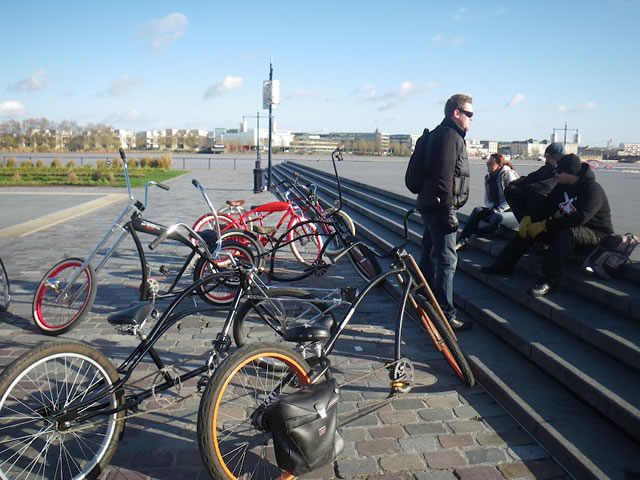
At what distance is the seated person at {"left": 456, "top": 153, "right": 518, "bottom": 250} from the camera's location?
7039 millimetres

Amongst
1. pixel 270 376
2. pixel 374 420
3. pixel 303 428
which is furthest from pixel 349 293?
pixel 303 428

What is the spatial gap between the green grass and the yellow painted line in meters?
6.74

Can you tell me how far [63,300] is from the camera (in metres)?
5.07

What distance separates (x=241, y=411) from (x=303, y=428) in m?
0.57

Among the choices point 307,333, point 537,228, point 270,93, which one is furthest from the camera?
point 270,93

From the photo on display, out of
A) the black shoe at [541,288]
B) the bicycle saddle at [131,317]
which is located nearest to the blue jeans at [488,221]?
the black shoe at [541,288]

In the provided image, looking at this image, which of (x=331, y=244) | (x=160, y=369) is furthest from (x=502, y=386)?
(x=331, y=244)

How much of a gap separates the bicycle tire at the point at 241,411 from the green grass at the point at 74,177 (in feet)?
66.7

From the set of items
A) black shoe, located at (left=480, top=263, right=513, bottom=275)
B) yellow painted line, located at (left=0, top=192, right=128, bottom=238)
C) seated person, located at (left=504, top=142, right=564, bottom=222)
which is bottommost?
yellow painted line, located at (left=0, top=192, right=128, bottom=238)

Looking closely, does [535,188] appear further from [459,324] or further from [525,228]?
[459,324]

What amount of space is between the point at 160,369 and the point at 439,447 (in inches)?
67.0

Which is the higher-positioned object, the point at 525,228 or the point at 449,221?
the point at 449,221

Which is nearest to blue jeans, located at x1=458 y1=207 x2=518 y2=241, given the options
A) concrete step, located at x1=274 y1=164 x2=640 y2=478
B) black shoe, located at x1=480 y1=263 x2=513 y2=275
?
concrete step, located at x1=274 y1=164 x2=640 y2=478

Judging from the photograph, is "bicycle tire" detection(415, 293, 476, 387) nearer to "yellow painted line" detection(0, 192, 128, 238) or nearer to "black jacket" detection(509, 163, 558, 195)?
"black jacket" detection(509, 163, 558, 195)
